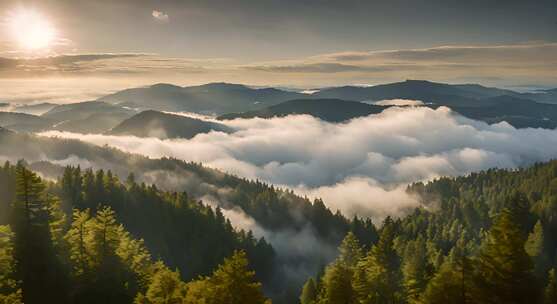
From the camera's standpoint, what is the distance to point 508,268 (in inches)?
1097

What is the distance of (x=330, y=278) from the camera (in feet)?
143

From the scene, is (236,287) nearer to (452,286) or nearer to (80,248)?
(452,286)

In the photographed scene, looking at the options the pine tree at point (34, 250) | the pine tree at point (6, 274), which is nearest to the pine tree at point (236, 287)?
the pine tree at point (6, 274)

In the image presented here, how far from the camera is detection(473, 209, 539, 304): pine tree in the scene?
2767cm

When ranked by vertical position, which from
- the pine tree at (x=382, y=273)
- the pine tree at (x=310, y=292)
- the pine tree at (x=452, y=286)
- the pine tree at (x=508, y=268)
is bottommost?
the pine tree at (x=310, y=292)

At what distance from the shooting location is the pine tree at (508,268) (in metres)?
27.7

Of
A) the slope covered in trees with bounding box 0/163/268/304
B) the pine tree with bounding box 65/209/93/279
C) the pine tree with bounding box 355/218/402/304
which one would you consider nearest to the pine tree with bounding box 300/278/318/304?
the pine tree with bounding box 355/218/402/304

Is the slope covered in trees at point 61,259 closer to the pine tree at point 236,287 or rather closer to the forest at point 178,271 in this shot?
the forest at point 178,271

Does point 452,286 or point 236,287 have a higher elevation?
point 236,287

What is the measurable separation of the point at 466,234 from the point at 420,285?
126506 millimetres

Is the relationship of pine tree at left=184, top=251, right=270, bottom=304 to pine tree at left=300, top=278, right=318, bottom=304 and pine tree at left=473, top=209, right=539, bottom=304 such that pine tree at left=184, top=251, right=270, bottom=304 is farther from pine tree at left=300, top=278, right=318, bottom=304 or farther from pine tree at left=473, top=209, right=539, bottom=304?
pine tree at left=300, top=278, right=318, bottom=304

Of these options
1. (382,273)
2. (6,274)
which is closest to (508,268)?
(382,273)

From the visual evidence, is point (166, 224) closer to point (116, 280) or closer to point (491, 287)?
point (116, 280)

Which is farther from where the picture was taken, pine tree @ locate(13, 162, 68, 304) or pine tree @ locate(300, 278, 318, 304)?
pine tree @ locate(300, 278, 318, 304)
